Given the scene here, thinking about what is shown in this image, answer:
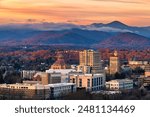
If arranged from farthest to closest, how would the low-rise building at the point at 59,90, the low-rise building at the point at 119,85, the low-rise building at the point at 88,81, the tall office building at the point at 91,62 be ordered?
the tall office building at the point at 91,62 → the low-rise building at the point at 88,81 → the low-rise building at the point at 119,85 → the low-rise building at the point at 59,90

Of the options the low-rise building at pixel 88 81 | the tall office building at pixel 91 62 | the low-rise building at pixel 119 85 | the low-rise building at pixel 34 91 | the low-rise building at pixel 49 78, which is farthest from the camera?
the tall office building at pixel 91 62

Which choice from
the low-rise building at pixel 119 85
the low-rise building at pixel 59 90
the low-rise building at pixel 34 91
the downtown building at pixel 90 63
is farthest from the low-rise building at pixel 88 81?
the low-rise building at pixel 34 91

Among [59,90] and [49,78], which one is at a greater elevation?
[59,90]

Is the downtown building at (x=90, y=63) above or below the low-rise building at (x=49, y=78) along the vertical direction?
below

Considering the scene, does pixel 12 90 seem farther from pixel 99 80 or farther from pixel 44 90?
pixel 99 80

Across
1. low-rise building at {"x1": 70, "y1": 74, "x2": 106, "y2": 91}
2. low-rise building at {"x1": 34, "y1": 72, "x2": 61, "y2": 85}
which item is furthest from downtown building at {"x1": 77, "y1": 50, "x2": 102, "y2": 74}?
low-rise building at {"x1": 34, "y1": 72, "x2": 61, "y2": 85}

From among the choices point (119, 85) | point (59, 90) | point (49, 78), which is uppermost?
point (59, 90)

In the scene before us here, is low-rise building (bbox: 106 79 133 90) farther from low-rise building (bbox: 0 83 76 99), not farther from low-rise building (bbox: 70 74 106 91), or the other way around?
low-rise building (bbox: 0 83 76 99)

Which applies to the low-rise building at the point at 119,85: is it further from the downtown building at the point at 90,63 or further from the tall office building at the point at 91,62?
the tall office building at the point at 91,62

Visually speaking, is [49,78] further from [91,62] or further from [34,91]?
[91,62]

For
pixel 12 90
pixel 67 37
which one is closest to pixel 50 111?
pixel 12 90

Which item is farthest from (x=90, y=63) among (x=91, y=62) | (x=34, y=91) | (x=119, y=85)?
(x=34, y=91)
